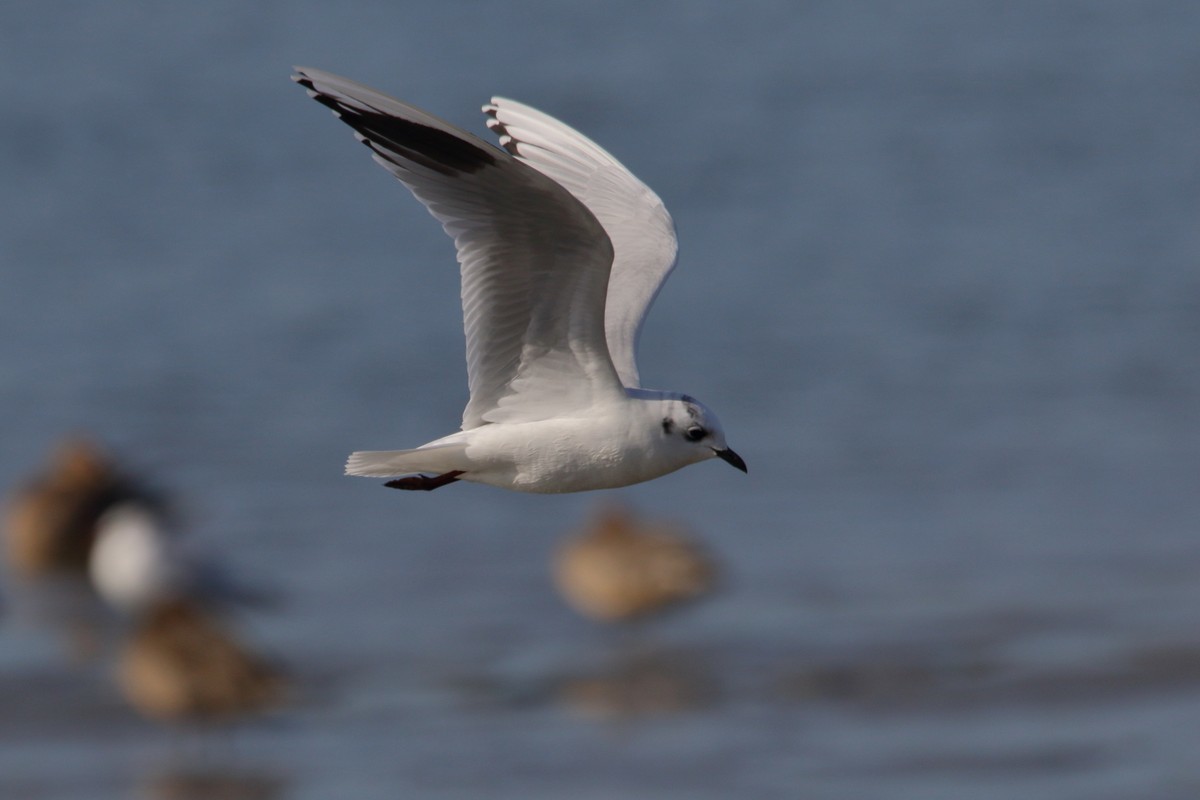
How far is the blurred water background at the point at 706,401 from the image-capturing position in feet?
47.4

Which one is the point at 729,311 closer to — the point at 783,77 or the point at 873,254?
the point at 873,254

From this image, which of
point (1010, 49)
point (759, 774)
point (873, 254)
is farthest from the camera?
point (1010, 49)

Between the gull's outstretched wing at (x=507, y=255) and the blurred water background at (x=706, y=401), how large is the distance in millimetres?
8473

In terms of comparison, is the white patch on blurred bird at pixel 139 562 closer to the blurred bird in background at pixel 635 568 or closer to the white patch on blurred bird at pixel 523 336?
the blurred bird in background at pixel 635 568

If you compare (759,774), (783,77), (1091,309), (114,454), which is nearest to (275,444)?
(114,454)

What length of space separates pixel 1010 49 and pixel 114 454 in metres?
19.4

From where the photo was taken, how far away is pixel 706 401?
18.6 m

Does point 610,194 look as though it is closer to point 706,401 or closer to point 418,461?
point 418,461

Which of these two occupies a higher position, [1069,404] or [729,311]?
[729,311]

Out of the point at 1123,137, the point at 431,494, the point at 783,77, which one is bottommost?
the point at 431,494

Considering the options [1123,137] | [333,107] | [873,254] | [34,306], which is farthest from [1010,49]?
[333,107]

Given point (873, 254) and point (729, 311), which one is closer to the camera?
point (729, 311)

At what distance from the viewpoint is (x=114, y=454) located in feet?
58.6

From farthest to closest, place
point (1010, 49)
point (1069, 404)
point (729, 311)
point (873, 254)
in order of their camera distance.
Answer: point (1010, 49) → point (873, 254) → point (729, 311) → point (1069, 404)
